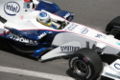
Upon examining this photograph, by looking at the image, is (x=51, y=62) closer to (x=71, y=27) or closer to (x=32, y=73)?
(x=32, y=73)

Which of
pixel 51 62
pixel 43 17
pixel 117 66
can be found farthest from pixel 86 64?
pixel 43 17

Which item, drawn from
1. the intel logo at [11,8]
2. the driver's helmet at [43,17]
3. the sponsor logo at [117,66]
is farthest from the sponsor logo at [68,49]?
the intel logo at [11,8]

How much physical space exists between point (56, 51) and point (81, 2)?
337 centimetres

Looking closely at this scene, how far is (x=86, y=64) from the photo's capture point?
4988 mm

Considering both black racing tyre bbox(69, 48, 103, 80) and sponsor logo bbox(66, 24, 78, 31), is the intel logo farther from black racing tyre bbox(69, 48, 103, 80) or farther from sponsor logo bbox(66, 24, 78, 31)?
black racing tyre bbox(69, 48, 103, 80)

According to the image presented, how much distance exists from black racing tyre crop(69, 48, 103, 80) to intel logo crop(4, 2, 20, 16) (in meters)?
1.61

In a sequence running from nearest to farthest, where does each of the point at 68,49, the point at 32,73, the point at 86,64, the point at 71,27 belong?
the point at 86,64 < the point at 32,73 < the point at 68,49 < the point at 71,27

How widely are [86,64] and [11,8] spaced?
198 centimetres

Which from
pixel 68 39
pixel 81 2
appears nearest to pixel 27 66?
pixel 68 39

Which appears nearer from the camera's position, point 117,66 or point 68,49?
point 117,66

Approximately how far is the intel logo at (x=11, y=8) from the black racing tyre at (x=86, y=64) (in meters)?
1.61

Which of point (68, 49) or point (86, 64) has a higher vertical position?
point (86, 64)

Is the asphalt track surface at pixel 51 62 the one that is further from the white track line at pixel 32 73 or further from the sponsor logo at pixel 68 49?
the sponsor logo at pixel 68 49

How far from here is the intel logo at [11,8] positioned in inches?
238
